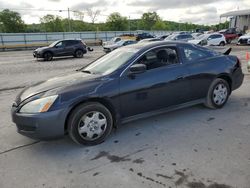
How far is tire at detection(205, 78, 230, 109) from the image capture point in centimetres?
492

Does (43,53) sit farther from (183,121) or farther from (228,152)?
(228,152)

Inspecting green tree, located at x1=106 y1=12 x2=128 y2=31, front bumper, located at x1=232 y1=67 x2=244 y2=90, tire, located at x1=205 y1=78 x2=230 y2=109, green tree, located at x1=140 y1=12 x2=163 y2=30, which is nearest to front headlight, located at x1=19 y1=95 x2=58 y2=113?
tire, located at x1=205 y1=78 x2=230 y2=109

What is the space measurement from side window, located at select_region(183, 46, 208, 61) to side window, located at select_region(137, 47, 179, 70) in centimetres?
26

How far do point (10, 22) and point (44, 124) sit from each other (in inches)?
2826

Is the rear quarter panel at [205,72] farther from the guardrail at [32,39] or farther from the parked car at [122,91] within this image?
the guardrail at [32,39]

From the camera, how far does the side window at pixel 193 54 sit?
4.61 meters

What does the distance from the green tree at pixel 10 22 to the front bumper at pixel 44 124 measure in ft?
232

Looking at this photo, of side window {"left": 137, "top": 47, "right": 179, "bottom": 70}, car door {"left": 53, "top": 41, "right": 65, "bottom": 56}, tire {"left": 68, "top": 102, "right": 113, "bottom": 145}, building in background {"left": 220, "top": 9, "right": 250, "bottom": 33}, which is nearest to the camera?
tire {"left": 68, "top": 102, "right": 113, "bottom": 145}

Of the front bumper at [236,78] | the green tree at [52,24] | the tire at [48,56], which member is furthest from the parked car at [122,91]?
the green tree at [52,24]

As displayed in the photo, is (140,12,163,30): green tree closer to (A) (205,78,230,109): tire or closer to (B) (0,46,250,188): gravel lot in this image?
(A) (205,78,230,109): tire

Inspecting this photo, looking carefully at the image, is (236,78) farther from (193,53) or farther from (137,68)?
(137,68)

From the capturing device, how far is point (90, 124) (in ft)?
11.9

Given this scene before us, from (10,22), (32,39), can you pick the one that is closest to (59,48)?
(32,39)

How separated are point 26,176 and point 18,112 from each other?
0.98 meters
